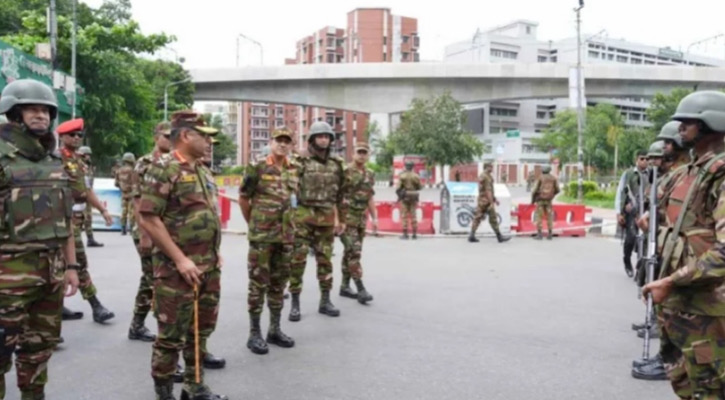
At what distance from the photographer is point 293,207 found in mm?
5676

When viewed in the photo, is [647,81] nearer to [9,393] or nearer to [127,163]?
[127,163]

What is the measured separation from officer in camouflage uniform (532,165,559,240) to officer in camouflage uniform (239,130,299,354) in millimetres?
9875

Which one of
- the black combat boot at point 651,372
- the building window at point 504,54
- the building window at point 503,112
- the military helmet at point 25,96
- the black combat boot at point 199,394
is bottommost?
the black combat boot at point 651,372

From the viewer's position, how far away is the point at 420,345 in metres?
5.73

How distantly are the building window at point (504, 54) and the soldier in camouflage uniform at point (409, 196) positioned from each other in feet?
237

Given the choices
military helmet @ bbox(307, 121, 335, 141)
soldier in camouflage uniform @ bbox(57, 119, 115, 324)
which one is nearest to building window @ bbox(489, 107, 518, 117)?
military helmet @ bbox(307, 121, 335, 141)

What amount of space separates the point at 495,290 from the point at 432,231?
7.36 meters

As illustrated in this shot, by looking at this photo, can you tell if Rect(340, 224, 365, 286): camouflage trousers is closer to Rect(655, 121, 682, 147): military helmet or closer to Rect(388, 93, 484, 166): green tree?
Rect(655, 121, 682, 147): military helmet

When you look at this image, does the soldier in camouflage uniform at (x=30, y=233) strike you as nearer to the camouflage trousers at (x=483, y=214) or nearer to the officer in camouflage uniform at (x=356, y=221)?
the officer in camouflage uniform at (x=356, y=221)

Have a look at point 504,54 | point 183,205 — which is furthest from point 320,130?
point 504,54

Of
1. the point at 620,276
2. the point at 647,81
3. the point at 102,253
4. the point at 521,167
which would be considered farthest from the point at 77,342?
the point at 521,167

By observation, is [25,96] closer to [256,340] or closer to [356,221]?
[256,340]

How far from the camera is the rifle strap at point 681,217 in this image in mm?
3217

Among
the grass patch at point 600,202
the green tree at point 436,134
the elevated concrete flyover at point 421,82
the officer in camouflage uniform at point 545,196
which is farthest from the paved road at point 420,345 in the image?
the green tree at point 436,134
